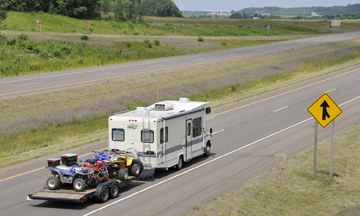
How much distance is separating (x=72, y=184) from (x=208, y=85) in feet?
98.1

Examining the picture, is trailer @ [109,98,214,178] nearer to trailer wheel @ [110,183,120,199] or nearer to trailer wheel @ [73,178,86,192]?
trailer wheel @ [110,183,120,199]

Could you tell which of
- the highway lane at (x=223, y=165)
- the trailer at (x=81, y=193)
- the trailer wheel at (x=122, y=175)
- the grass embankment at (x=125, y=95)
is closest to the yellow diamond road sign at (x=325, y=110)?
the highway lane at (x=223, y=165)

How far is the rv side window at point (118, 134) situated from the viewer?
1761 centimetres

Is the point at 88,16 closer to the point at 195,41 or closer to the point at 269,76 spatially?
the point at 195,41

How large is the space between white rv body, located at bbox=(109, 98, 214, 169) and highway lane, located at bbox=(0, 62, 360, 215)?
83 centimetres

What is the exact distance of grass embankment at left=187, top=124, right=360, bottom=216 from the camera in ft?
45.6

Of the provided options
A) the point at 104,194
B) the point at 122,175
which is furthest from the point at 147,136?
the point at 104,194

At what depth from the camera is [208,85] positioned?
142 ft

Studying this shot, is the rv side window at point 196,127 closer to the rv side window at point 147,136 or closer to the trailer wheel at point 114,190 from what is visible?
the rv side window at point 147,136

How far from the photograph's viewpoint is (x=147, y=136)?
56.3 ft

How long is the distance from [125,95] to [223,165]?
18869 mm

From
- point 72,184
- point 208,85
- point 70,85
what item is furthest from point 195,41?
point 72,184

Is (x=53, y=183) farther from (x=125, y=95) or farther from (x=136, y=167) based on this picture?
(x=125, y=95)

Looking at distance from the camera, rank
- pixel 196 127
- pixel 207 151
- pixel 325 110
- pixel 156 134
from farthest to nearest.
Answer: pixel 207 151 → pixel 196 127 → pixel 156 134 → pixel 325 110
